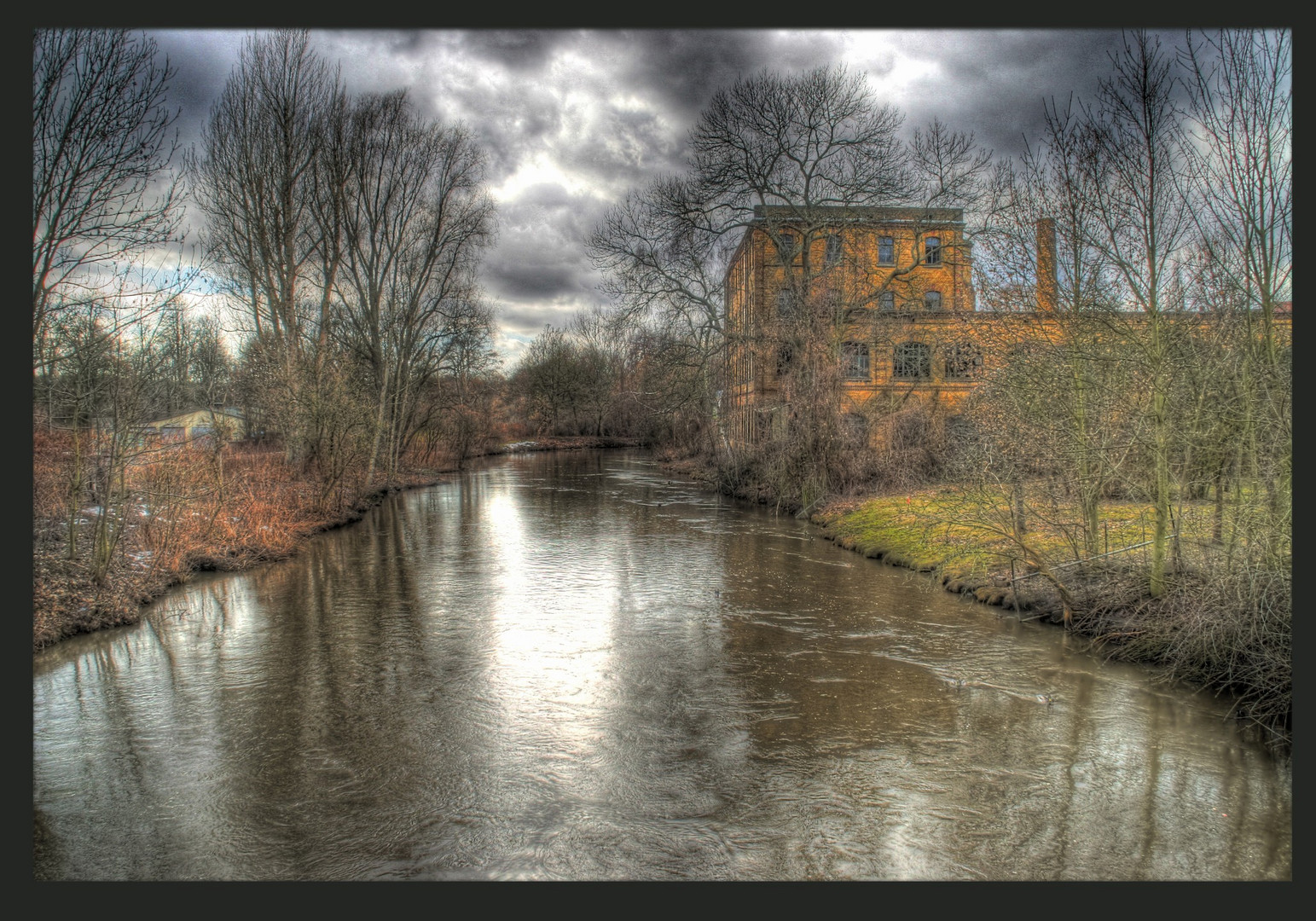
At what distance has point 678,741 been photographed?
21.9 feet

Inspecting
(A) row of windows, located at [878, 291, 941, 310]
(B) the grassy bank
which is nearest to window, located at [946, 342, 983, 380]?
(B) the grassy bank

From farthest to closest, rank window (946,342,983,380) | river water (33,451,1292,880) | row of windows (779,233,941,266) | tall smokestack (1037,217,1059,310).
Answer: row of windows (779,233,941,266) → window (946,342,983,380) → tall smokestack (1037,217,1059,310) → river water (33,451,1292,880)

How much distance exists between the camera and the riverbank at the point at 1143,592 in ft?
22.2

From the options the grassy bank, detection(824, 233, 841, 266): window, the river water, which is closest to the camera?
the river water

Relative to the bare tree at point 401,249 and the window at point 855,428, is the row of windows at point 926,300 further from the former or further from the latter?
the bare tree at point 401,249

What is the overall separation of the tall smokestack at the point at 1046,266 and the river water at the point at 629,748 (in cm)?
455

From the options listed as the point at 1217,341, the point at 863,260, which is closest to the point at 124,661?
the point at 1217,341

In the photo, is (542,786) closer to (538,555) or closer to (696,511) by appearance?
(538,555)

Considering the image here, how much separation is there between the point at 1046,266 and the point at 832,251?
62.9ft

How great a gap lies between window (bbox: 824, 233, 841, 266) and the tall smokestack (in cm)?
1530

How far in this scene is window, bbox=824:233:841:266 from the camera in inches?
1033

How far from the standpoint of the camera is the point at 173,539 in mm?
13750

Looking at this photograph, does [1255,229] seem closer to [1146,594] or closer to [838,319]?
[1146,594]

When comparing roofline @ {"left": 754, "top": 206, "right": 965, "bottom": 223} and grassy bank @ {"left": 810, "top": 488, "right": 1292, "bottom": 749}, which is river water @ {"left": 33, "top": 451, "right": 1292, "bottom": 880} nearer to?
grassy bank @ {"left": 810, "top": 488, "right": 1292, "bottom": 749}
